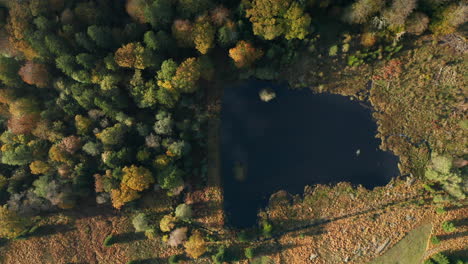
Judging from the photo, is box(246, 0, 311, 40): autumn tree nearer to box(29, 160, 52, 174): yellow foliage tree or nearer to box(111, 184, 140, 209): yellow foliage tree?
box(111, 184, 140, 209): yellow foliage tree

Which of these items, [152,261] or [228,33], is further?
[152,261]

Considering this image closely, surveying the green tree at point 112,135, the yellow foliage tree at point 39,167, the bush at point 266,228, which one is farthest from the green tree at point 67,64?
the bush at point 266,228

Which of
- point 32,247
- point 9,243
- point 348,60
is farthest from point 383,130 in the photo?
point 9,243

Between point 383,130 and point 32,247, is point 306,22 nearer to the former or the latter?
point 383,130

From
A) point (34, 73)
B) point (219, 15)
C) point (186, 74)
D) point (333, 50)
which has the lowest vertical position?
point (186, 74)

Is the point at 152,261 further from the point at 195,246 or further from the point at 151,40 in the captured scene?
the point at 151,40

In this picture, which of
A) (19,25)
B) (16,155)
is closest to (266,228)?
(16,155)
